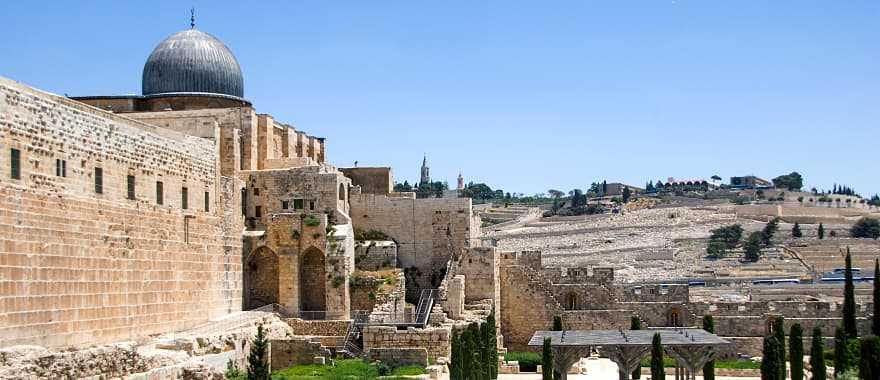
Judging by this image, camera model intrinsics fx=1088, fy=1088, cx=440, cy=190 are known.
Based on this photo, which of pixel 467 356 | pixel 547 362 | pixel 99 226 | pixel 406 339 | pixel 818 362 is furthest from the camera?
pixel 406 339

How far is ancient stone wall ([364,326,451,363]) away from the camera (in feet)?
93.9

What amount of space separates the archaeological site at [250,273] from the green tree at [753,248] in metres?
47.7

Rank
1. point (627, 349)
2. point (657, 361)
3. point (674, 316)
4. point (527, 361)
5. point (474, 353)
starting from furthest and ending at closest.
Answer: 1. point (674, 316)
2. point (527, 361)
3. point (627, 349)
4. point (474, 353)
5. point (657, 361)

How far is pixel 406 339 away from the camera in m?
28.7

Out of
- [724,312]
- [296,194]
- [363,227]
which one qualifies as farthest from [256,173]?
[724,312]

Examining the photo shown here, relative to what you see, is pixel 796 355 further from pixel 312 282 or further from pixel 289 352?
pixel 312 282

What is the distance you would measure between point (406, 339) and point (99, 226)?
A: 30.4 ft

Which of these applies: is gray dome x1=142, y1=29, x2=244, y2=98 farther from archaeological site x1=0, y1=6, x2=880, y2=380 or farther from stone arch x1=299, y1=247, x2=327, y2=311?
stone arch x1=299, y1=247, x2=327, y2=311

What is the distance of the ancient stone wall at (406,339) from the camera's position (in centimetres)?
2862

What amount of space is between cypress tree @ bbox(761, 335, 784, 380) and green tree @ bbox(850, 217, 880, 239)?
7623 centimetres

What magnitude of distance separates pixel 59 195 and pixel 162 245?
4.88m

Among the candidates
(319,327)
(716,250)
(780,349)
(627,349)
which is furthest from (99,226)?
(716,250)

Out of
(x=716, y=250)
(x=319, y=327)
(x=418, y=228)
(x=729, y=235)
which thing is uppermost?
(x=418, y=228)

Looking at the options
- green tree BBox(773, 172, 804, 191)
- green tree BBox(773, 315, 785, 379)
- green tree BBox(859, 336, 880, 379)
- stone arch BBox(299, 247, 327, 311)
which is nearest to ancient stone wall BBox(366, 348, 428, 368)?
stone arch BBox(299, 247, 327, 311)
